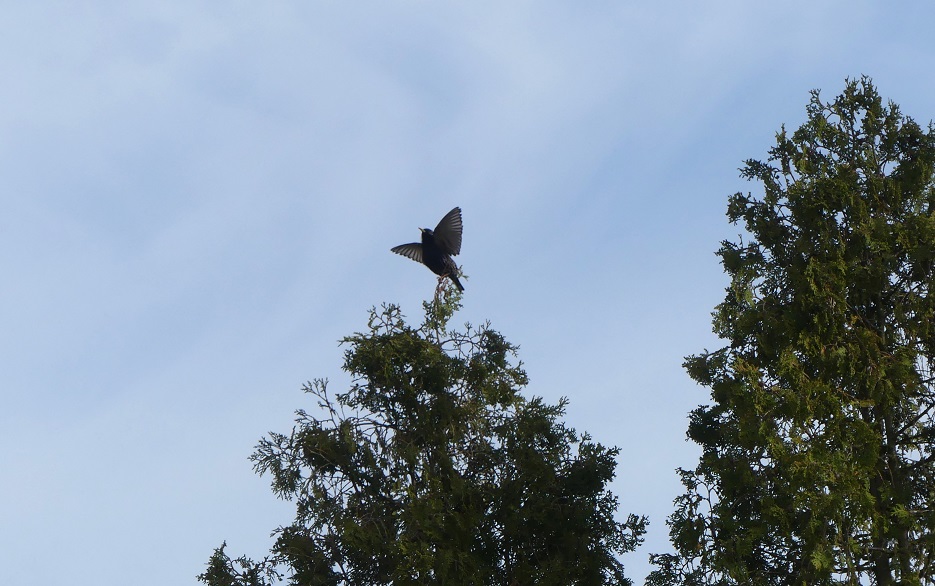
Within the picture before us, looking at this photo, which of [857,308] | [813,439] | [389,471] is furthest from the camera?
[389,471]

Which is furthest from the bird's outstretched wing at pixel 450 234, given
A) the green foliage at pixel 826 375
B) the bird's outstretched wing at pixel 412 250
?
the green foliage at pixel 826 375

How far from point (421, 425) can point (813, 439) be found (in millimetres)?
5731

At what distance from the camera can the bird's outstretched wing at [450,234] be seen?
71.5 ft

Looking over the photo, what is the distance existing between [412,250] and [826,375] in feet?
30.9

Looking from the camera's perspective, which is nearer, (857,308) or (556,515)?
(857,308)

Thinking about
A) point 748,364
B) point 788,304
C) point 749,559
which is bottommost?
point 749,559

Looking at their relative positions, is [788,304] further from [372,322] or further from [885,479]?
[372,322]

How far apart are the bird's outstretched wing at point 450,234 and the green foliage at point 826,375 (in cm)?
609

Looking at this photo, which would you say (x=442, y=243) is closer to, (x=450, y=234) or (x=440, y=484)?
(x=450, y=234)

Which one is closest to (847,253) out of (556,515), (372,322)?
(556,515)

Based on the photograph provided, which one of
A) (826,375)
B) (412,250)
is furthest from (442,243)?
(826,375)

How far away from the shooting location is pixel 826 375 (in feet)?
50.7

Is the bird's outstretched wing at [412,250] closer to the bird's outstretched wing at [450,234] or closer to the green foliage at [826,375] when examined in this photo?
the bird's outstretched wing at [450,234]

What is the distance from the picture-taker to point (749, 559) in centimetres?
1520
